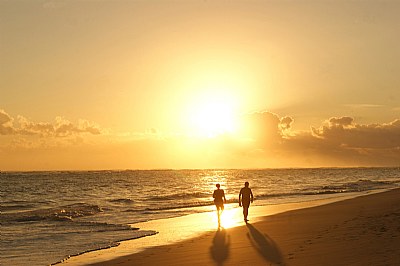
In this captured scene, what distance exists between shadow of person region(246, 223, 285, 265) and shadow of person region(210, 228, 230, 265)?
2.74 ft

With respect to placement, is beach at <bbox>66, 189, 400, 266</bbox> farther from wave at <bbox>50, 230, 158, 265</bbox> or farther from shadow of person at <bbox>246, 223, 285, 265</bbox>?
wave at <bbox>50, 230, 158, 265</bbox>

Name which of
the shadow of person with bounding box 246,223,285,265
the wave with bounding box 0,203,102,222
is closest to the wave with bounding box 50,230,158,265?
the shadow of person with bounding box 246,223,285,265

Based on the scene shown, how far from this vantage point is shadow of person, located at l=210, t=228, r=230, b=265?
1309cm

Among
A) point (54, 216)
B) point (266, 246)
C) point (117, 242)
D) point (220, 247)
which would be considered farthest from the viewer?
point (54, 216)

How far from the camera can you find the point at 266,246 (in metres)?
14.5

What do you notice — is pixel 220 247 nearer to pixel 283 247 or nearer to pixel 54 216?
pixel 283 247

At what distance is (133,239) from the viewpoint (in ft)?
61.1

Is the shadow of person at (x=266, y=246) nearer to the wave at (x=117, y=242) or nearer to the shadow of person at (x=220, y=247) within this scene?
the shadow of person at (x=220, y=247)

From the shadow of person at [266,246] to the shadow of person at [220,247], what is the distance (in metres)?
0.84

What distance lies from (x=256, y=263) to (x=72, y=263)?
17.8 ft

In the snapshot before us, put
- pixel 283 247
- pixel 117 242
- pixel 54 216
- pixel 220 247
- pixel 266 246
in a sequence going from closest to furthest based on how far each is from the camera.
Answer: pixel 283 247, pixel 266 246, pixel 220 247, pixel 117 242, pixel 54 216

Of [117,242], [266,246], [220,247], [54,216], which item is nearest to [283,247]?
[266,246]

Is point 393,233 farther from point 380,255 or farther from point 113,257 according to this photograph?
point 113,257

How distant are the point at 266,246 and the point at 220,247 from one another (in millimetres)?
1412
